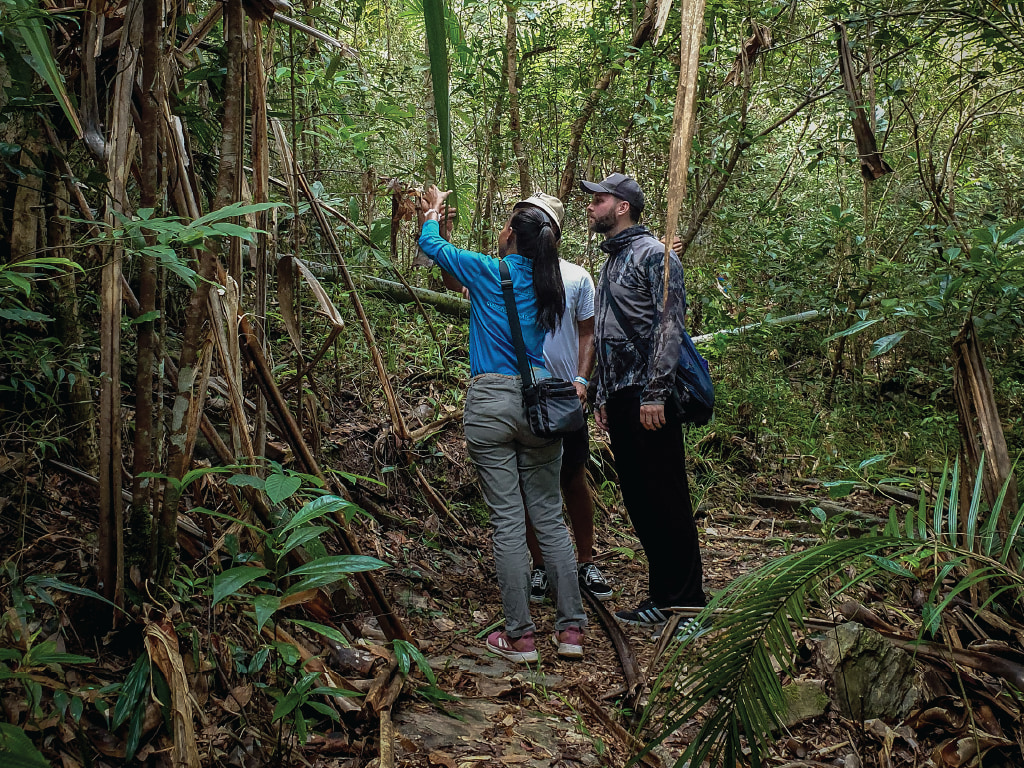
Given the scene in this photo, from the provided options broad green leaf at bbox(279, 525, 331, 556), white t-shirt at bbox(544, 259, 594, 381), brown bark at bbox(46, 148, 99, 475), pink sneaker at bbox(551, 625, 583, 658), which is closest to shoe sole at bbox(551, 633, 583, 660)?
pink sneaker at bbox(551, 625, 583, 658)

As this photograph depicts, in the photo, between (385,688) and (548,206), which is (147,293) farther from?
(548,206)

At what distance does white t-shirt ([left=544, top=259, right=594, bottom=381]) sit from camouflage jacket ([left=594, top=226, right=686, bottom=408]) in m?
0.18

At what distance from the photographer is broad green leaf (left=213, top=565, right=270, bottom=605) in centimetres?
166

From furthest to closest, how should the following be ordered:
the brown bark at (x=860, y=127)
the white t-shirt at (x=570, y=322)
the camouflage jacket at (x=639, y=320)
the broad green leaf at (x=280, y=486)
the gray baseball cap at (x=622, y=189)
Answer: the brown bark at (x=860, y=127) < the white t-shirt at (x=570, y=322) < the gray baseball cap at (x=622, y=189) < the camouflage jacket at (x=639, y=320) < the broad green leaf at (x=280, y=486)

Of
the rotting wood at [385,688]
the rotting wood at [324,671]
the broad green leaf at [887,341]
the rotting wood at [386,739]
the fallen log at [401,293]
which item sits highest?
the fallen log at [401,293]

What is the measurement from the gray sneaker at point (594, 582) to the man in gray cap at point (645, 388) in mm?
265

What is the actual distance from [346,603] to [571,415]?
1.23 metres

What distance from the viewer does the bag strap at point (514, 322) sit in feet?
10.8

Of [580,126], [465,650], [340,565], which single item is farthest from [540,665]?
[580,126]

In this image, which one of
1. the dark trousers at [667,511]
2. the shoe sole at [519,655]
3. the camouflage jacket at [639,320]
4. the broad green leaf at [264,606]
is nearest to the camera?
the broad green leaf at [264,606]

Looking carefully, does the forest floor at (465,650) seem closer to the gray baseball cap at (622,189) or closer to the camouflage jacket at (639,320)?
the camouflage jacket at (639,320)

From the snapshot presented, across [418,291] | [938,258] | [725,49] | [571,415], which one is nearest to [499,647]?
[571,415]

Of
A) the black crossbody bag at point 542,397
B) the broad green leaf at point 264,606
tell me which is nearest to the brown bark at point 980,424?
the black crossbody bag at point 542,397

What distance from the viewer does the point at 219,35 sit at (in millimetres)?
2760
